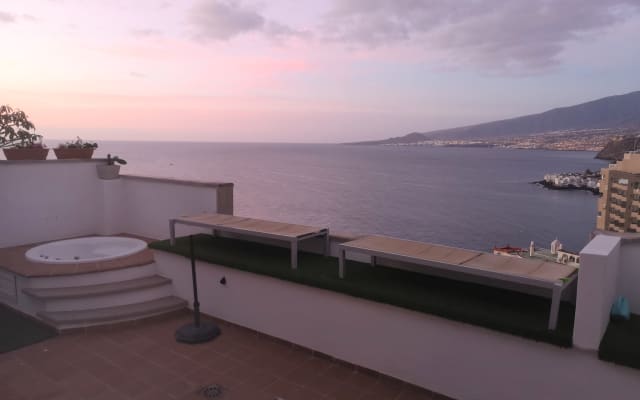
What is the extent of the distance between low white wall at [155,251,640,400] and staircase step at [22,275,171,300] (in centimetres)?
91

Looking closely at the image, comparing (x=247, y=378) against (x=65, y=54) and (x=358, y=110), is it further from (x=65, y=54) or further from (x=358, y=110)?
(x=358, y=110)

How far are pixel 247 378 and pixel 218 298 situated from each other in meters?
1.52

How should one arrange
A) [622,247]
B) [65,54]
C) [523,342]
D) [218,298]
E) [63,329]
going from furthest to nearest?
[65,54] → [218,298] → [63,329] → [622,247] → [523,342]

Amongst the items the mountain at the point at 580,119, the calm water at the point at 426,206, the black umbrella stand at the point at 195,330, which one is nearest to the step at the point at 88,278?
the black umbrella stand at the point at 195,330

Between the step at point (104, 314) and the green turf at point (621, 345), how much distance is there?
15.8ft

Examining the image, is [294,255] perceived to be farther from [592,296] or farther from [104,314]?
[592,296]

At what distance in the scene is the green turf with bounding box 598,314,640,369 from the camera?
2.92m

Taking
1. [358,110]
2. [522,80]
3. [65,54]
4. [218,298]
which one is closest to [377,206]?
[358,110]

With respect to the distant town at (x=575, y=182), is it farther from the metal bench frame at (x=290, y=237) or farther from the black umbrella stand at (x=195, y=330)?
the black umbrella stand at (x=195, y=330)

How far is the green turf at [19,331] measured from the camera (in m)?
4.64

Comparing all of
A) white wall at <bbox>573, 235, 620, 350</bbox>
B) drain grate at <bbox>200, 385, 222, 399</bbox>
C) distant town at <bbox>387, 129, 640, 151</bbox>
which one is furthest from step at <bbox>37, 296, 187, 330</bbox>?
distant town at <bbox>387, 129, 640, 151</bbox>

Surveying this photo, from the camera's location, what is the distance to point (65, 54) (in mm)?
10570

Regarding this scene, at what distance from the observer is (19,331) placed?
4.94m

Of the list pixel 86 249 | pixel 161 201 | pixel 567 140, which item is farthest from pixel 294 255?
pixel 567 140
